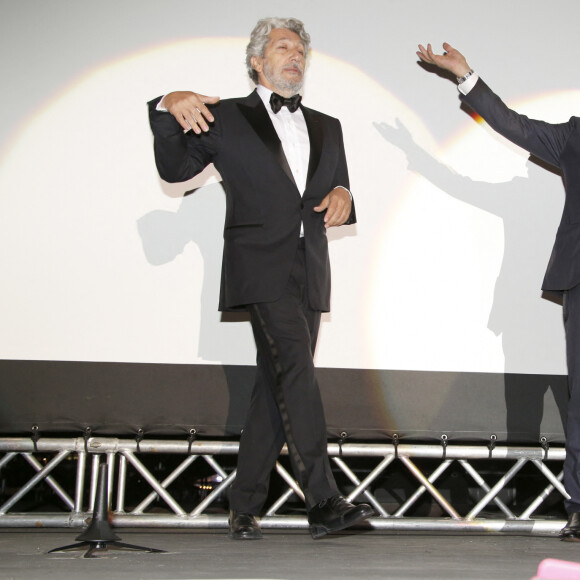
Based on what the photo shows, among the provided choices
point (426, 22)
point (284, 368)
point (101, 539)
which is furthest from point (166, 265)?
point (426, 22)

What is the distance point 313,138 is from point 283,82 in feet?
0.71

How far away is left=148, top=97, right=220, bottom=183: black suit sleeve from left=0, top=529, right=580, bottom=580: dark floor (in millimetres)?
1156

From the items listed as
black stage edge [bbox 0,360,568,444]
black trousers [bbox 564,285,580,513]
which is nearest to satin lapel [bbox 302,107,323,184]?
black stage edge [bbox 0,360,568,444]

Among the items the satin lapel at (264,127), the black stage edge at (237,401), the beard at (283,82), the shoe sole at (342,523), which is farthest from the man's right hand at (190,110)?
the shoe sole at (342,523)

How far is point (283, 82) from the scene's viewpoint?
261cm

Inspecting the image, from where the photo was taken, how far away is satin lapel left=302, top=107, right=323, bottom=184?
254 cm

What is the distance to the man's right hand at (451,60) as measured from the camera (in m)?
2.89

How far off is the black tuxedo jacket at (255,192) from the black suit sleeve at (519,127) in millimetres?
627

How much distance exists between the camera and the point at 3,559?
195cm

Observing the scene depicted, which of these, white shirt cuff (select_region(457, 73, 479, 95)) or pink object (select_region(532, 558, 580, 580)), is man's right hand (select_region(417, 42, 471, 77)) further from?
pink object (select_region(532, 558, 580, 580))

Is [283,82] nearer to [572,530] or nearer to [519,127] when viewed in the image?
[519,127]

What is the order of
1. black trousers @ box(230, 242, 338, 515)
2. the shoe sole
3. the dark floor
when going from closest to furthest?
1. the dark floor
2. the shoe sole
3. black trousers @ box(230, 242, 338, 515)

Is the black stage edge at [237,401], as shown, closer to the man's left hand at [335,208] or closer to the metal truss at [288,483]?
the metal truss at [288,483]

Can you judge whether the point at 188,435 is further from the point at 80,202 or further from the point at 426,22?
the point at 426,22
